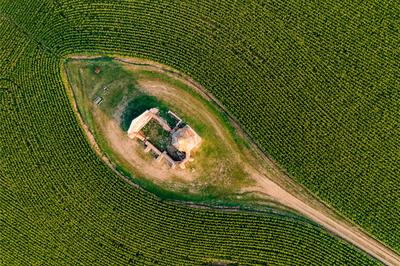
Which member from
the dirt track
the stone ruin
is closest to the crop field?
the dirt track

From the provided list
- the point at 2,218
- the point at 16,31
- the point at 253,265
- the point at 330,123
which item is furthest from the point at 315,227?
the point at 16,31

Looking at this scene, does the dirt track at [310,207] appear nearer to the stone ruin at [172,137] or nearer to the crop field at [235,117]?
the crop field at [235,117]

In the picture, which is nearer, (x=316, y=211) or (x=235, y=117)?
(x=316, y=211)

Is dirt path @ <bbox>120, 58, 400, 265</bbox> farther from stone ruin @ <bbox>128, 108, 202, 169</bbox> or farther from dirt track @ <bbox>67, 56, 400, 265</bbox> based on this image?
stone ruin @ <bbox>128, 108, 202, 169</bbox>

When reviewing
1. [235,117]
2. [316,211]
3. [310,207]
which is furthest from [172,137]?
[316,211]

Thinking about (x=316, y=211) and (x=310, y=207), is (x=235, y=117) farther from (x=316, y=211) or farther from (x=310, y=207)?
(x=316, y=211)

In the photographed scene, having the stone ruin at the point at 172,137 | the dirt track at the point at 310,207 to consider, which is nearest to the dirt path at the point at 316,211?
the dirt track at the point at 310,207
